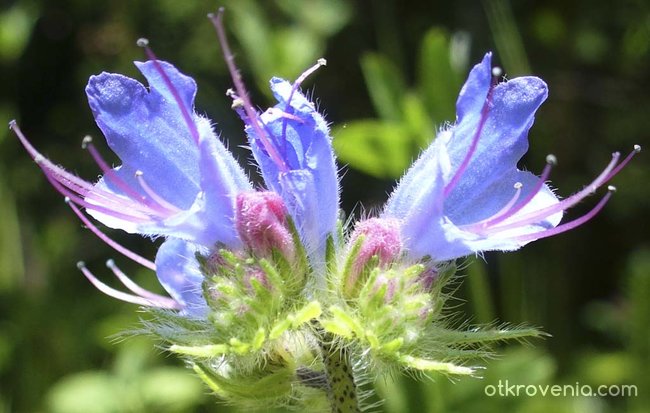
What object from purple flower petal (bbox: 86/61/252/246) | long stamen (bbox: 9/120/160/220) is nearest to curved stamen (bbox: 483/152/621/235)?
purple flower petal (bbox: 86/61/252/246)

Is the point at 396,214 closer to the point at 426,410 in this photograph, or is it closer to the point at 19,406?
the point at 426,410

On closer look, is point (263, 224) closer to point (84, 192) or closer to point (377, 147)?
point (84, 192)

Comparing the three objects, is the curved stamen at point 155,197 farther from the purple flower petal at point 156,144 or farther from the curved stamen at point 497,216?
the curved stamen at point 497,216

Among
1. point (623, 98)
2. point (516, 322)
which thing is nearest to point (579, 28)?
point (623, 98)

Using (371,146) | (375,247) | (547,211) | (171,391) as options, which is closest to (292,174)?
(375,247)

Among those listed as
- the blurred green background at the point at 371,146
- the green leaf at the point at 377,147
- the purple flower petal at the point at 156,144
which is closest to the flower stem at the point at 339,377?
the purple flower petal at the point at 156,144

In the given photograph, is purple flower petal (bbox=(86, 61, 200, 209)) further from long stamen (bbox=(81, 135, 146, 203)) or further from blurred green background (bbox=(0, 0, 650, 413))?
blurred green background (bbox=(0, 0, 650, 413))

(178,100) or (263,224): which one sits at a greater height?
(178,100)
